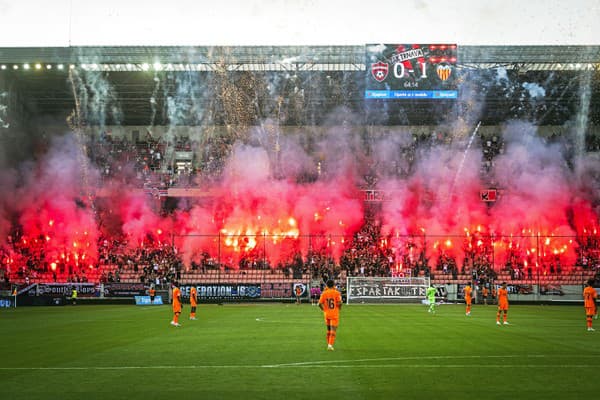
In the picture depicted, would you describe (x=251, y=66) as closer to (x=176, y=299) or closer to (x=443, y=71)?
(x=443, y=71)

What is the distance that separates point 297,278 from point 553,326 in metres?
26.6

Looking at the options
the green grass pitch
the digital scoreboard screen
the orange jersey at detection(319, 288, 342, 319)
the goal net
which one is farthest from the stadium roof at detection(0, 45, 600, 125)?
the orange jersey at detection(319, 288, 342, 319)

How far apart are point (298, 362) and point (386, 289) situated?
1289 inches

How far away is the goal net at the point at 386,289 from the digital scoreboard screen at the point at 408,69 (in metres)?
12.4

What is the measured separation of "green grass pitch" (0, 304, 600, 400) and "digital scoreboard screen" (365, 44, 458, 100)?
22.2 meters

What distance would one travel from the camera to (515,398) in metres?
10.9

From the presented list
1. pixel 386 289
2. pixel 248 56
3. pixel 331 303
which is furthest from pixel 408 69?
pixel 331 303

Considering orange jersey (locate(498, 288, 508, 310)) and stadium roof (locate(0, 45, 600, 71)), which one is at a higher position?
stadium roof (locate(0, 45, 600, 71))

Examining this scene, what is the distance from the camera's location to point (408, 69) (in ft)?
146

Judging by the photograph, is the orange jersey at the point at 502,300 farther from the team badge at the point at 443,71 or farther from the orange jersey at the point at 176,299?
the team badge at the point at 443,71

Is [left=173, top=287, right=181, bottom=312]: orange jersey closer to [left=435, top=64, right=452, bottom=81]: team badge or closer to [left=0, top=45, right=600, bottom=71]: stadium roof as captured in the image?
[left=435, top=64, right=452, bottom=81]: team badge

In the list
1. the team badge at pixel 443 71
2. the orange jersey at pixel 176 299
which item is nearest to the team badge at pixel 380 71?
the team badge at pixel 443 71

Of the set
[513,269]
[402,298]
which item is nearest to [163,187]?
[402,298]

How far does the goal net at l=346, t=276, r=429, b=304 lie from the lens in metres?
46.9
